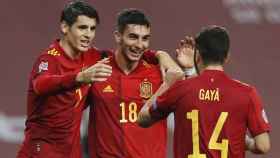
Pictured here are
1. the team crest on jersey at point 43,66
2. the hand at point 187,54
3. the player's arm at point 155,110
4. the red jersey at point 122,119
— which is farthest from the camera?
the red jersey at point 122,119

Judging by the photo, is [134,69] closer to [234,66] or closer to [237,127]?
[237,127]

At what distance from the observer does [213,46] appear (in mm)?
4785

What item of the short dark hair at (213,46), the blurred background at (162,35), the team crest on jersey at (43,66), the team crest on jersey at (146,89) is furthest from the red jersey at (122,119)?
the blurred background at (162,35)

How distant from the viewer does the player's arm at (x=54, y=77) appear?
5113mm

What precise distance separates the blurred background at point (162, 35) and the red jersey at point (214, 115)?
15.1 ft

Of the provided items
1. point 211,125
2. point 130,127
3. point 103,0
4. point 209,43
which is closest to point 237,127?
point 211,125

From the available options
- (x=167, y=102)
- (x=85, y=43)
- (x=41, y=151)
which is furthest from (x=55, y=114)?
(x=167, y=102)

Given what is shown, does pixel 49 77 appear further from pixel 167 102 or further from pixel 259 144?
pixel 259 144

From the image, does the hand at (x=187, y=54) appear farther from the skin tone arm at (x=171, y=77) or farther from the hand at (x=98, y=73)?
the hand at (x=98, y=73)

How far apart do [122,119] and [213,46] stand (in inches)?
49.4

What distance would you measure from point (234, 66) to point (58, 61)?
13.6 feet

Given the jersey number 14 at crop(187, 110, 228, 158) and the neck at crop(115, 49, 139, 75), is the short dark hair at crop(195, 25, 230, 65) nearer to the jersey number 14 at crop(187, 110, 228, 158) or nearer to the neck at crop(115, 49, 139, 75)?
the jersey number 14 at crop(187, 110, 228, 158)

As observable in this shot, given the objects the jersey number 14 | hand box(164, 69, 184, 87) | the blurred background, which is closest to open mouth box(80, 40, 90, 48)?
hand box(164, 69, 184, 87)

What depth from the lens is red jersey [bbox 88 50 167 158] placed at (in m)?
5.86
